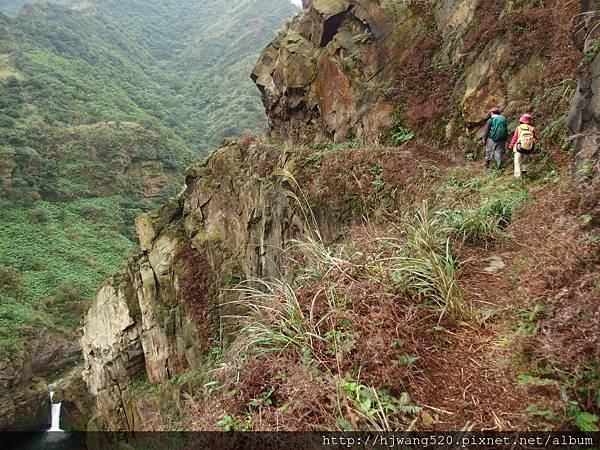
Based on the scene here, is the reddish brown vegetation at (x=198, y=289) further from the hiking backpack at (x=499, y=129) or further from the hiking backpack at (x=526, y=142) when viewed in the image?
the hiking backpack at (x=526, y=142)

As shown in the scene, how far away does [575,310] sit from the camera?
247 centimetres

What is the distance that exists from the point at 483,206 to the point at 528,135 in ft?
6.89

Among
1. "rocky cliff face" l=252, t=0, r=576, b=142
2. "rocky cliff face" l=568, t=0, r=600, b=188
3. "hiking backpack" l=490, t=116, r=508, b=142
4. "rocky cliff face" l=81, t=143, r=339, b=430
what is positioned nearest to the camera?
"rocky cliff face" l=568, t=0, r=600, b=188

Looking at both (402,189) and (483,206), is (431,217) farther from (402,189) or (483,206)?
(402,189)

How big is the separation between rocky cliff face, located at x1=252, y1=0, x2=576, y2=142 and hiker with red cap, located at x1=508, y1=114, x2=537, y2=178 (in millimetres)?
1381

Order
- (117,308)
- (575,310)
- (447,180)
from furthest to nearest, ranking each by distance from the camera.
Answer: (117,308) < (447,180) < (575,310)

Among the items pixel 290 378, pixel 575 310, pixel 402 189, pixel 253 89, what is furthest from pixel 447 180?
pixel 253 89

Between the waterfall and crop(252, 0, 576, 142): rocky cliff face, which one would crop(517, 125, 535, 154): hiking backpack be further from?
the waterfall

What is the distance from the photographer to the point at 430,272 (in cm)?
357

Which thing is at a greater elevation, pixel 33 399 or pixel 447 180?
pixel 447 180

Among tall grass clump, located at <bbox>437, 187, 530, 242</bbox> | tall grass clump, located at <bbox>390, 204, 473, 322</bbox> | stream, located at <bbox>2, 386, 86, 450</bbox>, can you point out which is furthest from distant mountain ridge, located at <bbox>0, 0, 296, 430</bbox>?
tall grass clump, located at <bbox>437, 187, 530, 242</bbox>

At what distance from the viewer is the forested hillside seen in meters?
29.5

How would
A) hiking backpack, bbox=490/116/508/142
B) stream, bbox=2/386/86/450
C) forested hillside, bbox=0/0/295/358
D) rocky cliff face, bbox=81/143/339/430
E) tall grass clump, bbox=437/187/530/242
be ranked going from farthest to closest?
forested hillside, bbox=0/0/295/358, stream, bbox=2/386/86/450, rocky cliff face, bbox=81/143/339/430, hiking backpack, bbox=490/116/508/142, tall grass clump, bbox=437/187/530/242

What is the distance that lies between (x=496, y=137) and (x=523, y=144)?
0.87 meters
